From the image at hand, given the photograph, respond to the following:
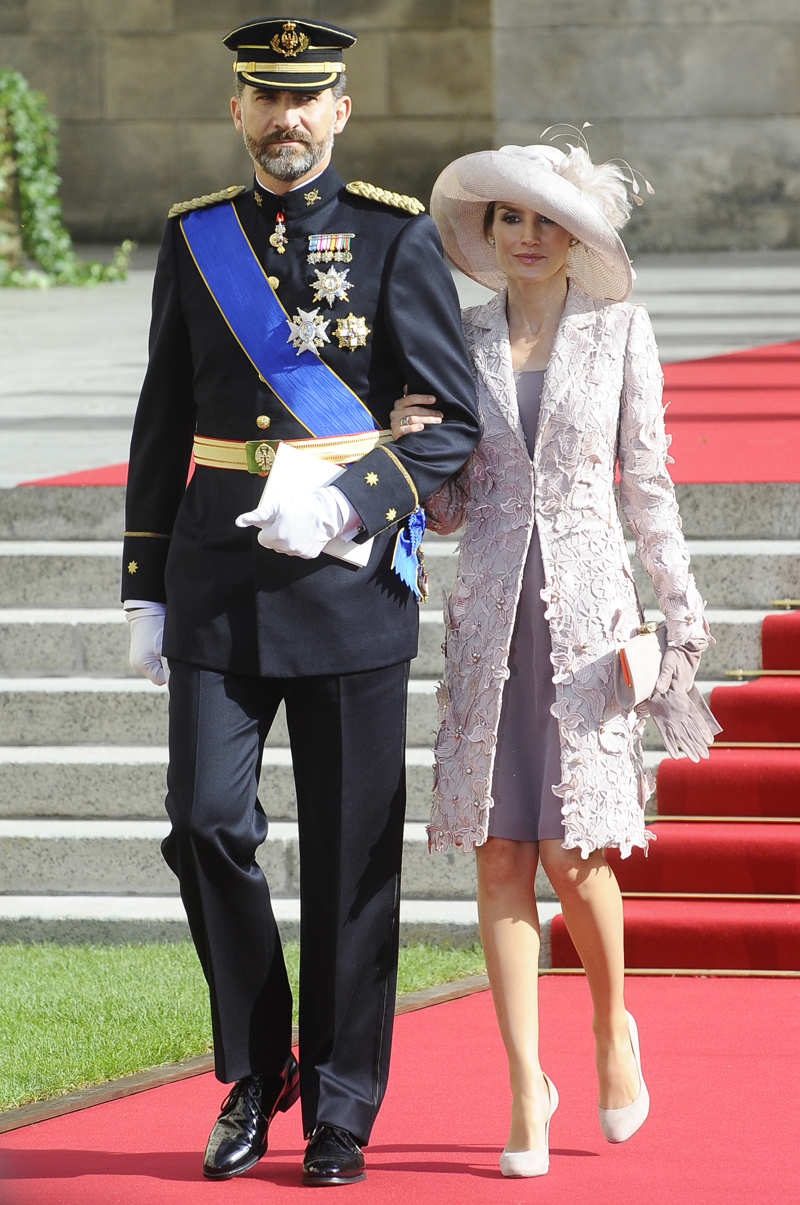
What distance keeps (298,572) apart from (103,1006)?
1.62 meters

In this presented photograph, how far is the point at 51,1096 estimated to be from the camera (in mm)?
3998

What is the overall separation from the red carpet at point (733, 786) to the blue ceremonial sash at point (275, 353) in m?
2.13

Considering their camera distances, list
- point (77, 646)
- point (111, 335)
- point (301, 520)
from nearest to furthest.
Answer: point (301, 520), point (77, 646), point (111, 335)

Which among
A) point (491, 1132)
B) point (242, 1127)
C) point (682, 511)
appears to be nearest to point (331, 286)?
point (242, 1127)

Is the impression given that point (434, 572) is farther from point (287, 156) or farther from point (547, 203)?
point (287, 156)

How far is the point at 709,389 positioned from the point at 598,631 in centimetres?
514

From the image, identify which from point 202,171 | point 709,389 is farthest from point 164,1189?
point 202,171

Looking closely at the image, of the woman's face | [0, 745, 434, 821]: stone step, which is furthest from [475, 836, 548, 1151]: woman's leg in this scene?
[0, 745, 434, 821]: stone step

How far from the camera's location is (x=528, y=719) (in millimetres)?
3502

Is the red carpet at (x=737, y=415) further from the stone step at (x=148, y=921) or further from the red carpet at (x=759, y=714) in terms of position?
the stone step at (x=148, y=921)

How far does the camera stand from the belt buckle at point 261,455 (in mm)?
3338

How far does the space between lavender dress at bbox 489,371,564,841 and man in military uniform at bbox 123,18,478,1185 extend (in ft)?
0.57

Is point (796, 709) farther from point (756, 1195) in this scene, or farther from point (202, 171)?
point (202, 171)

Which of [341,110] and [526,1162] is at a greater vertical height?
[341,110]
